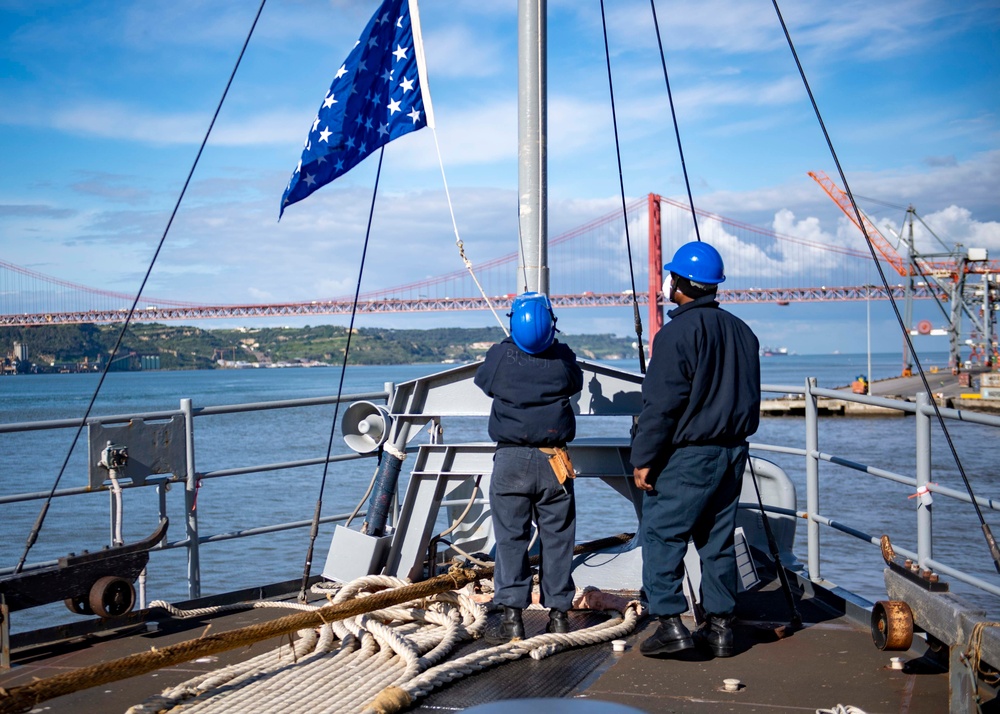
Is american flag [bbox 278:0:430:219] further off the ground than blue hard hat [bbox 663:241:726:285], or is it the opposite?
american flag [bbox 278:0:430:219]

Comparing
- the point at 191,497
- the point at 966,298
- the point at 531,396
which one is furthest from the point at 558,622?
the point at 966,298

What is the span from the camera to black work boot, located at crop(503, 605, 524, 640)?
4.90 m

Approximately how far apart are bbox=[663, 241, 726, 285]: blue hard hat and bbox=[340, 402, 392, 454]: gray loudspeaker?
2.33 meters

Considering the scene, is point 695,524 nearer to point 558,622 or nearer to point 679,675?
point 679,675

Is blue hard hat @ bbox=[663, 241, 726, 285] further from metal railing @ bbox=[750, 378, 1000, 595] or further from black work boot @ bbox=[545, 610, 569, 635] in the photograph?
black work boot @ bbox=[545, 610, 569, 635]

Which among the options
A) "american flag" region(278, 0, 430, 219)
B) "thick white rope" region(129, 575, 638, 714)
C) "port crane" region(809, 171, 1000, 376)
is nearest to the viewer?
"thick white rope" region(129, 575, 638, 714)

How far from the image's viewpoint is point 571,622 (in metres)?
5.31

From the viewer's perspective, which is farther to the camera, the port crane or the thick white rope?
the port crane

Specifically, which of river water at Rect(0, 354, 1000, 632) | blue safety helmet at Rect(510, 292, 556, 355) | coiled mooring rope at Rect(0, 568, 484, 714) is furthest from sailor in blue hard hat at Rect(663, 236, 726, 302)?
river water at Rect(0, 354, 1000, 632)

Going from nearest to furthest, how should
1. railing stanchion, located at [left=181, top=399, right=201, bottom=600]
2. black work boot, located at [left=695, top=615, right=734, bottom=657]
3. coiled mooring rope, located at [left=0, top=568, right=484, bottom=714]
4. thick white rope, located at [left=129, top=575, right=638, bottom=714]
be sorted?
coiled mooring rope, located at [left=0, top=568, right=484, bottom=714]
thick white rope, located at [left=129, top=575, right=638, bottom=714]
black work boot, located at [left=695, top=615, right=734, bottom=657]
railing stanchion, located at [left=181, top=399, right=201, bottom=600]

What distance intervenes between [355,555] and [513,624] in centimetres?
148

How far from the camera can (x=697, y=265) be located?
4719 millimetres

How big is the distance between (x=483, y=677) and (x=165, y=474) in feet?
9.07

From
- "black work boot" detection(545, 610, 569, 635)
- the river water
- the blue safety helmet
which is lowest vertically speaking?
the river water
